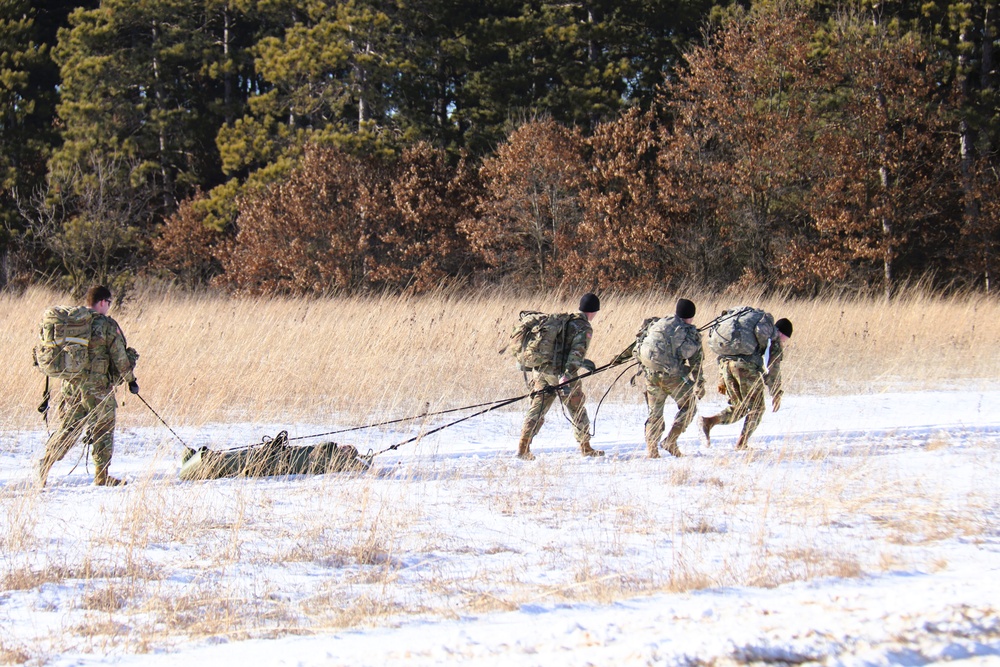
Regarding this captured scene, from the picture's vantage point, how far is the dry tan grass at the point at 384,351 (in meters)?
10.3

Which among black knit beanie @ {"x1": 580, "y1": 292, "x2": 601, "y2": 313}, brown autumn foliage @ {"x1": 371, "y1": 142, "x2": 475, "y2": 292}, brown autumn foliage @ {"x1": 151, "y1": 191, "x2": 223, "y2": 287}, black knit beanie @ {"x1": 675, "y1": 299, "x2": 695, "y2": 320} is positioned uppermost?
black knit beanie @ {"x1": 675, "y1": 299, "x2": 695, "y2": 320}

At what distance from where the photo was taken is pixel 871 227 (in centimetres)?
2341

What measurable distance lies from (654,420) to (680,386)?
1.29 ft

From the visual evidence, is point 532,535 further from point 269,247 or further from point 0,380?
point 269,247

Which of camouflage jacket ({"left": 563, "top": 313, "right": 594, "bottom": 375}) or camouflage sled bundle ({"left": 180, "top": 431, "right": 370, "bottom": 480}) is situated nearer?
camouflage sled bundle ({"left": 180, "top": 431, "right": 370, "bottom": 480})

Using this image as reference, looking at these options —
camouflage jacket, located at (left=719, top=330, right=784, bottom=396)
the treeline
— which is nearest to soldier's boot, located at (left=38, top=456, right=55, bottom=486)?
camouflage jacket, located at (left=719, top=330, right=784, bottom=396)

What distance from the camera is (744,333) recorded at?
8.38 meters

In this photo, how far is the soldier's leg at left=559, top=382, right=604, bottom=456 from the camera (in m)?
8.12

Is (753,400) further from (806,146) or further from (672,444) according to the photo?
(806,146)

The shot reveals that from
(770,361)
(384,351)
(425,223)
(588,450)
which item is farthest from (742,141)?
(588,450)

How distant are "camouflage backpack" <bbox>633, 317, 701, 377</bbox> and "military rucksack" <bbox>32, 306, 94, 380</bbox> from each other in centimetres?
422

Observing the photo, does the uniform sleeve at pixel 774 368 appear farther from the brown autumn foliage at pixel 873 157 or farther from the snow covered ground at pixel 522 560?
the brown autumn foliage at pixel 873 157

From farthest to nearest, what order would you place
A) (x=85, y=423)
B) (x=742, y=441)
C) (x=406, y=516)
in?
(x=742, y=441), (x=85, y=423), (x=406, y=516)

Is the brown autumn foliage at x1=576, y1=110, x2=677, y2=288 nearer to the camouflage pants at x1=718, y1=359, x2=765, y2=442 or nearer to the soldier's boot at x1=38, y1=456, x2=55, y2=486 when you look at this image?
the camouflage pants at x1=718, y1=359, x2=765, y2=442
